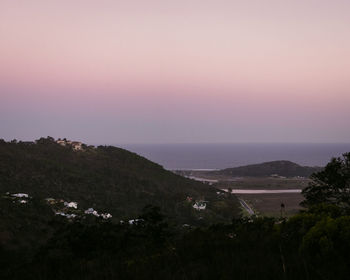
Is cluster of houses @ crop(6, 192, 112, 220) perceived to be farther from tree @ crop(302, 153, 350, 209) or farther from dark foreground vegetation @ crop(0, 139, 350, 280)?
tree @ crop(302, 153, 350, 209)

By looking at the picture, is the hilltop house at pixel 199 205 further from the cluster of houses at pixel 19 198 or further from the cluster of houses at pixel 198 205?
the cluster of houses at pixel 19 198

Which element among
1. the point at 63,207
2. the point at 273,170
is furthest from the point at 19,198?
the point at 273,170

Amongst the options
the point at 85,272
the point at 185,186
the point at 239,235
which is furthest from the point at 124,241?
the point at 185,186

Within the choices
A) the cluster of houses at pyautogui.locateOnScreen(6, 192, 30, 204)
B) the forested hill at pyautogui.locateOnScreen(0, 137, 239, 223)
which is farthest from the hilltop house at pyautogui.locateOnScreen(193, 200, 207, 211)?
the cluster of houses at pyautogui.locateOnScreen(6, 192, 30, 204)

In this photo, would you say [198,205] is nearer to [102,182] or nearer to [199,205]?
[199,205]

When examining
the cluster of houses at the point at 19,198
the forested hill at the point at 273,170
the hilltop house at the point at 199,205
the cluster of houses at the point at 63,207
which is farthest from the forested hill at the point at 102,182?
the forested hill at the point at 273,170
